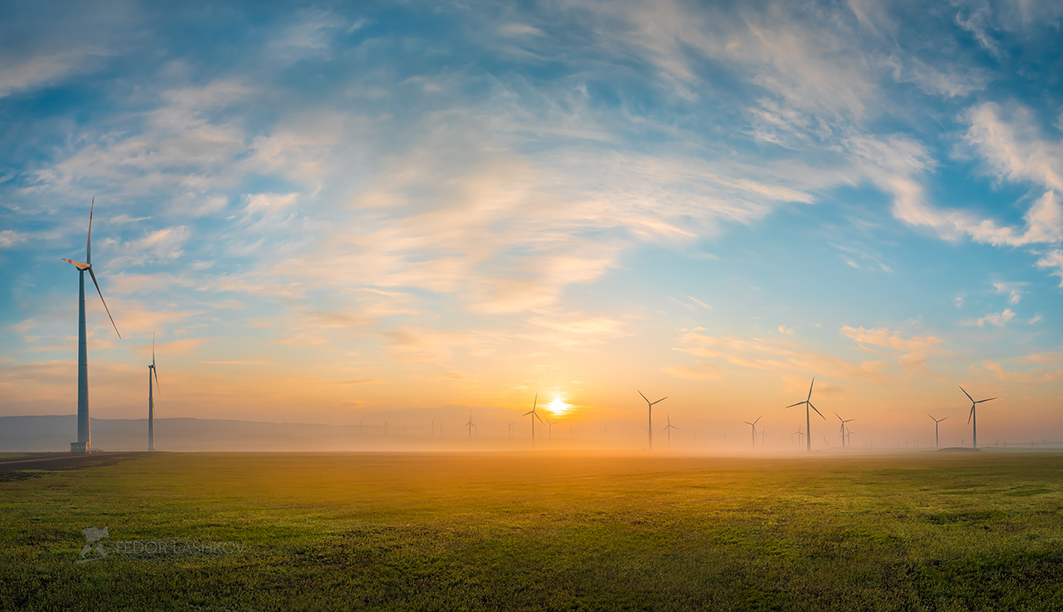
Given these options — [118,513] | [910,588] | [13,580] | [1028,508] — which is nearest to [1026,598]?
[910,588]

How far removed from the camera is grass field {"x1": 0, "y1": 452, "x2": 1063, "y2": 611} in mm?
18797

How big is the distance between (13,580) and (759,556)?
80.3ft

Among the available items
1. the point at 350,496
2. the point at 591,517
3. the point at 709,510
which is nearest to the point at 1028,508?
the point at 709,510

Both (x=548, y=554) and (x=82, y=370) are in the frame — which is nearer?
(x=548, y=554)

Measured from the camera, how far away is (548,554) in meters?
23.4

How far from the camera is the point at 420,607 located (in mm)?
18219

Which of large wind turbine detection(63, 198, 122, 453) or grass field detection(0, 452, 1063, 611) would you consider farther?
large wind turbine detection(63, 198, 122, 453)

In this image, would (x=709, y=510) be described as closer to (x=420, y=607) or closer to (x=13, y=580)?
(x=420, y=607)

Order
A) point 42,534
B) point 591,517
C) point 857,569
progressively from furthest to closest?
point 591,517
point 42,534
point 857,569

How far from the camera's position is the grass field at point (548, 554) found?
740 inches

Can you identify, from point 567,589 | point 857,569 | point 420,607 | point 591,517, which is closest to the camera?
point 420,607

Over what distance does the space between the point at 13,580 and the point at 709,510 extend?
94.1ft

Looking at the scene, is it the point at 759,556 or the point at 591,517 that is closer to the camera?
the point at 759,556

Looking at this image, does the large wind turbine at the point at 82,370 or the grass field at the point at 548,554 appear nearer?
the grass field at the point at 548,554
